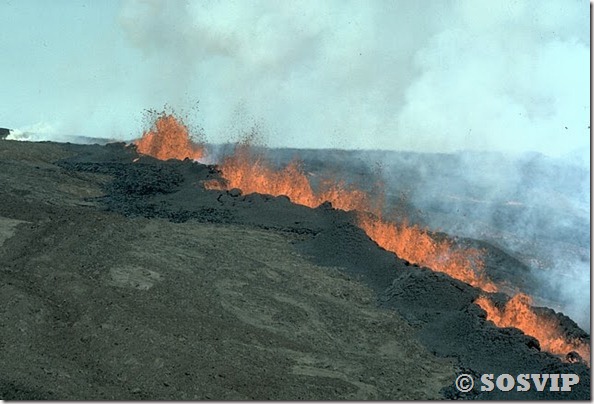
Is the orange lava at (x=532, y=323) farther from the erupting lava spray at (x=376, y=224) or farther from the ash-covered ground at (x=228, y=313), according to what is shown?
the ash-covered ground at (x=228, y=313)

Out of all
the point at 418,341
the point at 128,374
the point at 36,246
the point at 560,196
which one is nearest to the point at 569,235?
the point at 560,196

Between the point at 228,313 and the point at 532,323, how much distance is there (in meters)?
6.73

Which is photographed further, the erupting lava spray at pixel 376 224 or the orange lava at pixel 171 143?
the orange lava at pixel 171 143

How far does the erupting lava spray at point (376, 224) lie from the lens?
46.9ft

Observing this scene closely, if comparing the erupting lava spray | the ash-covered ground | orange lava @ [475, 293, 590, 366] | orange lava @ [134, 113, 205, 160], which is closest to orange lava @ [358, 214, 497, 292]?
the erupting lava spray

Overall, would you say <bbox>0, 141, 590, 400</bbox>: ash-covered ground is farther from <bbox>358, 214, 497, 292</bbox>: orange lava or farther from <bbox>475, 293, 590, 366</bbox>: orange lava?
<bbox>358, 214, 497, 292</bbox>: orange lava

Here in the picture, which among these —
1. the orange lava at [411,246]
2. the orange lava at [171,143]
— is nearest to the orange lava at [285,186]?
the orange lava at [411,246]

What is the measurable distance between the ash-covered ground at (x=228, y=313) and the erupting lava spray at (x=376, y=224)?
2.31 ft

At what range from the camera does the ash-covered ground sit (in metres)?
9.24

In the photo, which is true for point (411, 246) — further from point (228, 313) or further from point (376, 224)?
point (228, 313)

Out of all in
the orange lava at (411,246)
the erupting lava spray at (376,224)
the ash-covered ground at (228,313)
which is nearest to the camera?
the ash-covered ground at (228,313)

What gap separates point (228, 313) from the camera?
11883 millimetres

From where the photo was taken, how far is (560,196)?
39.8m

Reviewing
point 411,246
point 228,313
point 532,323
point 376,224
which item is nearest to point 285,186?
point 376,224
